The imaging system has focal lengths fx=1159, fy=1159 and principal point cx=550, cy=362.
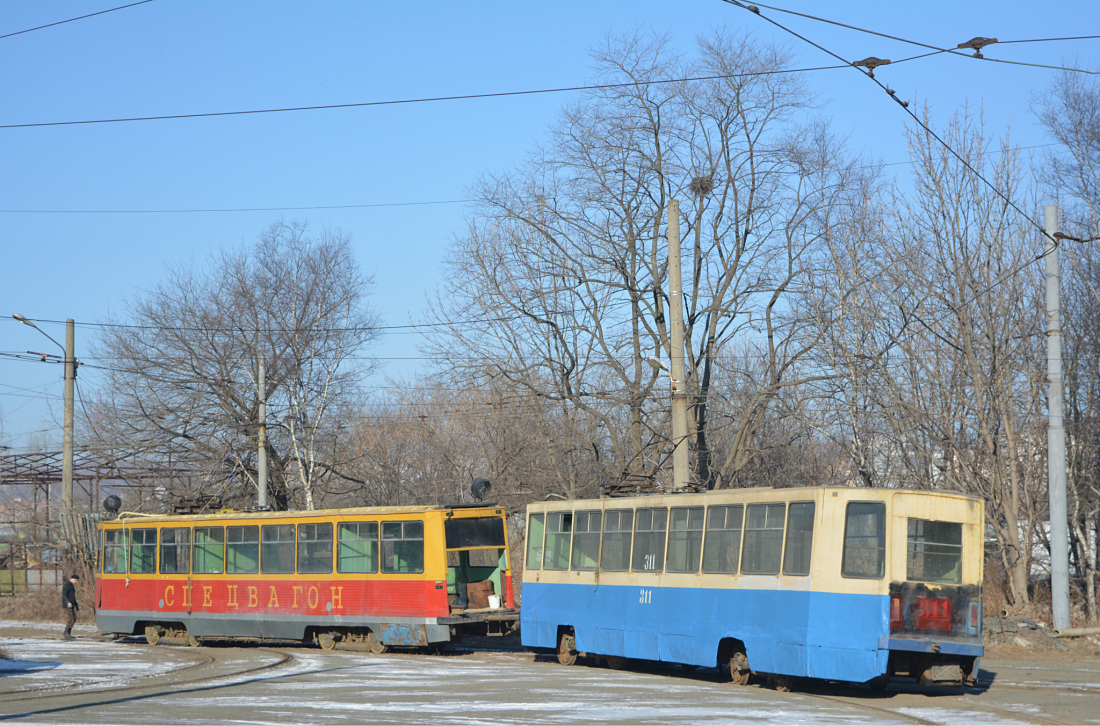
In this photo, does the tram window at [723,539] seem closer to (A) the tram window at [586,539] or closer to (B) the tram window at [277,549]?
(A) the tram window at [586,539]

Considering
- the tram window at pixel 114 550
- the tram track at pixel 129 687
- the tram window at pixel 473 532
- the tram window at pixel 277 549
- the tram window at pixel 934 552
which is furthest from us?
the tram window at pixel 114 550

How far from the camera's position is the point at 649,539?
1620 cm

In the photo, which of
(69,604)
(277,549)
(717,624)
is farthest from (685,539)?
(69,604)

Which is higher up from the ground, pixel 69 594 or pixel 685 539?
pixel 685 539

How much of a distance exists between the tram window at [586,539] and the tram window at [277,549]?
23.5ft

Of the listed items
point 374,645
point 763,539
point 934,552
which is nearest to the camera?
point 934,552

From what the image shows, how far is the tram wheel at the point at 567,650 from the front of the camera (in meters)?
17.7

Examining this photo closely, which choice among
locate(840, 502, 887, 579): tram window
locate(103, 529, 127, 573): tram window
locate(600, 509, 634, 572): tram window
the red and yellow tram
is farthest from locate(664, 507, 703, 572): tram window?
locate(103, 529, 127, 573): tram window

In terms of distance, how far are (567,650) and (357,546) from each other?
533cm

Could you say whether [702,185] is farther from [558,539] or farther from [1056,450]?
[558,539]

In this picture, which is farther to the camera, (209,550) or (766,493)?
(209,550)

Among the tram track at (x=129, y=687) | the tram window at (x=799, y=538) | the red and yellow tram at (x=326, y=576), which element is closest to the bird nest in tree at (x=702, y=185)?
the red and yellow tram at (x=326, y=576)

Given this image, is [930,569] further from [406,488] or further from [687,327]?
[406,488]

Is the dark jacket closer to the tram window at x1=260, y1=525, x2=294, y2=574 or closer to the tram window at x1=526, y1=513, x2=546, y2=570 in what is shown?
the tram window at x1=260, y1=525, x2=294, y2=574
